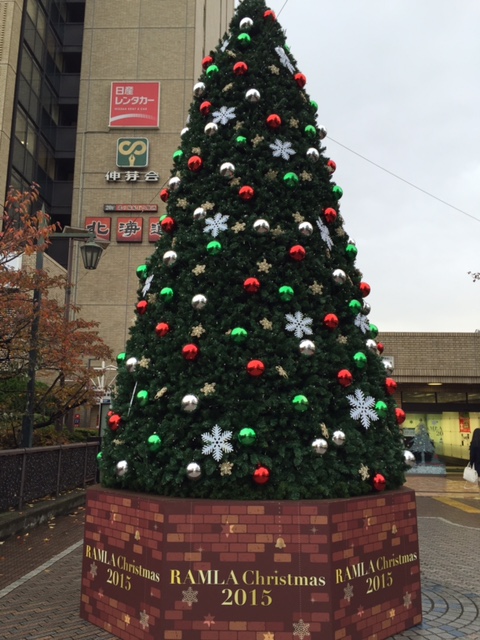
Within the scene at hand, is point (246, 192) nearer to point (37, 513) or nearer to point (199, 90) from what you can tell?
point (199, 90)

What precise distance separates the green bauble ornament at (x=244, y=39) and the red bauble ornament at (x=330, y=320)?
299 cm

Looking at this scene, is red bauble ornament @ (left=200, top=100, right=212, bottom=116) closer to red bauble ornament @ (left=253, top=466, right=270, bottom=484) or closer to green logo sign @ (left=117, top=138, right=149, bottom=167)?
red bauble ornament @ (left=253, top=466, right=270, bottom=484)

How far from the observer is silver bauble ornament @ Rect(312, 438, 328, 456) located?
438 centimetres

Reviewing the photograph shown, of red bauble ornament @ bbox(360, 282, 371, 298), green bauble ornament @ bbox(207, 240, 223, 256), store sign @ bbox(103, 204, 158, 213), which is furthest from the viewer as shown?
store sign @ bbox(103, 204, 158, 213)

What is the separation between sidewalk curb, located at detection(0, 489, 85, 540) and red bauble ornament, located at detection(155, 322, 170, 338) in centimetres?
600

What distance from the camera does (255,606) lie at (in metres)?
4.09

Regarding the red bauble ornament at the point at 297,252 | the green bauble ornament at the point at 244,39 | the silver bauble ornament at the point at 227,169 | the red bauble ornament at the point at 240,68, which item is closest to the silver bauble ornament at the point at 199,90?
the red bauble ornament at the point at 240,68

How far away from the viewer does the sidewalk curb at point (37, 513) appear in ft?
30.3

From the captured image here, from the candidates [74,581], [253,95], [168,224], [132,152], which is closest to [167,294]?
[168,224]

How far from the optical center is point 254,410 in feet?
14.7

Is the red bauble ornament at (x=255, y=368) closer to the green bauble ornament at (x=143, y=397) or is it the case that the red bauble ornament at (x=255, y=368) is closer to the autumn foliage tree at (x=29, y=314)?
the green bauble ornament at (x=143, y=397)

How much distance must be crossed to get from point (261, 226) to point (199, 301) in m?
0.86

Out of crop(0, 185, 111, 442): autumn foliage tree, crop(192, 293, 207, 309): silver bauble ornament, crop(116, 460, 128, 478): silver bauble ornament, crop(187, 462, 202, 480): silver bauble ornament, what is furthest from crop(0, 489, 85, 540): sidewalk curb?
crop(192, 293, 207, 309): silver bauble ornament

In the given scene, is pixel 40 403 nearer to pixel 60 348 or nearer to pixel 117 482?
pixel 60 348
